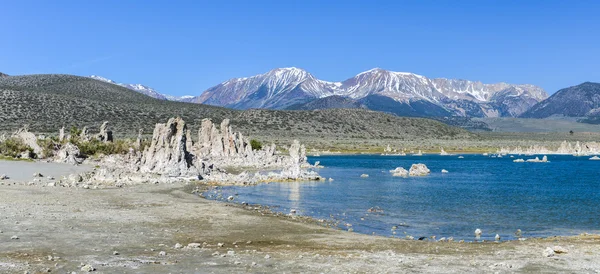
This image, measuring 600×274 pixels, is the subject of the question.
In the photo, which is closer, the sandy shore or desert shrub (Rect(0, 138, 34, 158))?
the sandy shore

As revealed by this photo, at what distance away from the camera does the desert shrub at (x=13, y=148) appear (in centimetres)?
6406

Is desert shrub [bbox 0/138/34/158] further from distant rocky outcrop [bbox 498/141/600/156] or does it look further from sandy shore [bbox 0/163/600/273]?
distant rocky outcrop [bbox 498/141/600/156]

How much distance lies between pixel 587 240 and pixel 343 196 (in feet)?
77.3

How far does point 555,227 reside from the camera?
29.1 metres

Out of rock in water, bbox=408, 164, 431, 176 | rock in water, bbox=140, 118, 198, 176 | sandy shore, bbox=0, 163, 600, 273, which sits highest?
rock in water, bbox=140, 118, 198, 176

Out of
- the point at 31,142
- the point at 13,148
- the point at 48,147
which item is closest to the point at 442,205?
the point at 48,147

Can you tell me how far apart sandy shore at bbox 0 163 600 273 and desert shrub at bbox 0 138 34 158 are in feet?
124

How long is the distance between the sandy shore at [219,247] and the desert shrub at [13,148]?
3778cm

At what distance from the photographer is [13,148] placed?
66.1m

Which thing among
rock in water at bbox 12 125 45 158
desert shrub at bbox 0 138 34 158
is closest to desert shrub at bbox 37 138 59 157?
rock in water at bbox 12 125 45 158

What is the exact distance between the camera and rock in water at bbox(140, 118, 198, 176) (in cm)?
5294

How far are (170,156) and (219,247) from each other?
35492 mm

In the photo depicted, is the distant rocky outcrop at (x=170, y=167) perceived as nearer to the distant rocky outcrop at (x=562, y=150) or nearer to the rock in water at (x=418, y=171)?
the rock in water at (x=418, y=171)

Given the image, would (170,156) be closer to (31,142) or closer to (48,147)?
(48,147)
